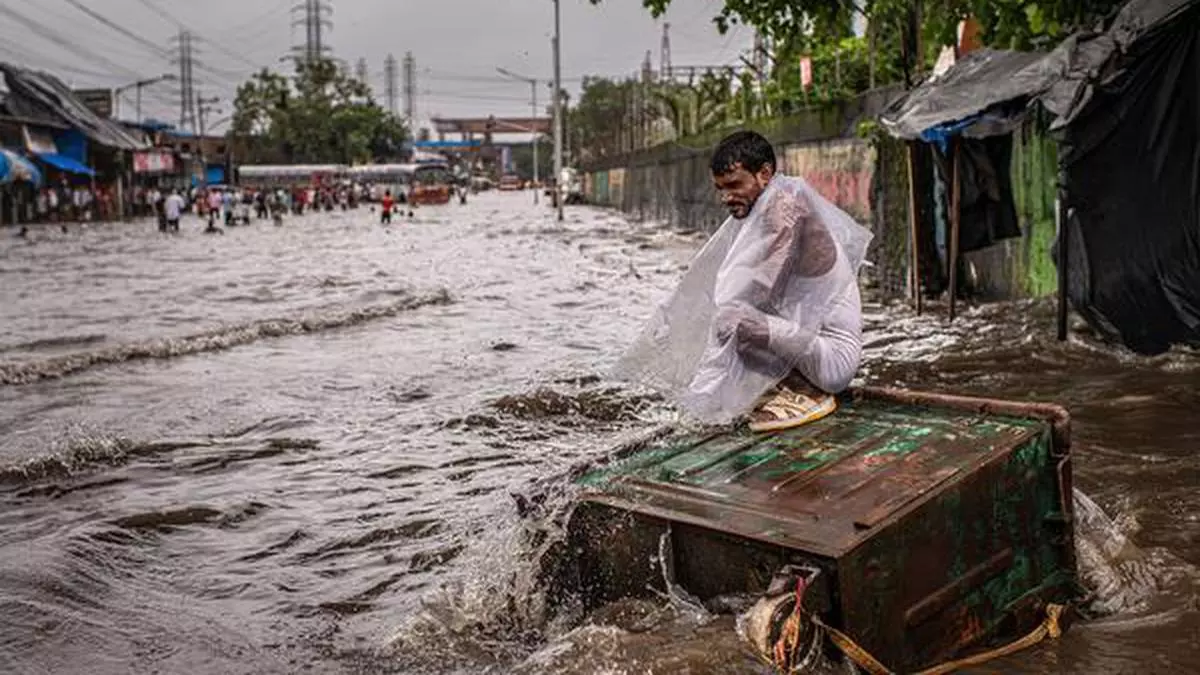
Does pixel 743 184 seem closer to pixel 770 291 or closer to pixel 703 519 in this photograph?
pixel 770 291

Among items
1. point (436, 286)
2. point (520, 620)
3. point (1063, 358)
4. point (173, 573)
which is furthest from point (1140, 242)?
point (436, 286)

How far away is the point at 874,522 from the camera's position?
2.75m

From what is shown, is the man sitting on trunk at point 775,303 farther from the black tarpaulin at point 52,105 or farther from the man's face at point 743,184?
the black tarpaulin at point 52,105

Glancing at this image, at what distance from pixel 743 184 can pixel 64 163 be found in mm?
45437

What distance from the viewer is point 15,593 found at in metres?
4.33

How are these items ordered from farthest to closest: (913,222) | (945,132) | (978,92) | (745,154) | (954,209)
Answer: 1. (913,222)
2. (954,209)
3. (945,132)
4. (978,92)
5. (745,154)

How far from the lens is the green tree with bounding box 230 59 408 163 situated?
84.3 metres

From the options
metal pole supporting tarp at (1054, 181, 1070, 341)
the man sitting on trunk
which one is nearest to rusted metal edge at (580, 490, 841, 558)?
the man sitting on trunk

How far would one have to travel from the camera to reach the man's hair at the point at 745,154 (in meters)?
4.17

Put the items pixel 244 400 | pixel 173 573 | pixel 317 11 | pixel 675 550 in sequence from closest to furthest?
pixel 675 550, pixel 173 573, pixel 244 400, pixel 317 11

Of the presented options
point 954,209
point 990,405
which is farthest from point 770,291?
point 954,209

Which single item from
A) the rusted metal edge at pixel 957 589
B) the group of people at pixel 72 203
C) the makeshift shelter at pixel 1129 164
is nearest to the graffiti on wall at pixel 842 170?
the makeshift shelter at pixel 1129 164

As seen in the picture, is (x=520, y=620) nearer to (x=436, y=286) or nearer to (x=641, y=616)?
(x=641, y=616)

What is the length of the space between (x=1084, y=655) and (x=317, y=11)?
95.3m
